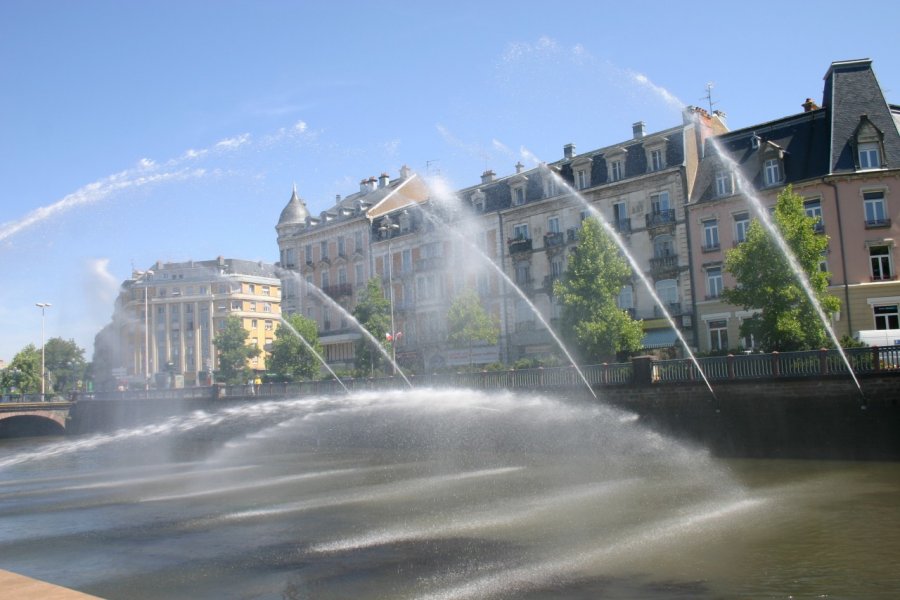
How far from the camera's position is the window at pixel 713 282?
189 feet

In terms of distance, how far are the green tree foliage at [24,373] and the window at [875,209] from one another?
133 metres

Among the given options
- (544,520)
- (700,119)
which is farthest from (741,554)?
(700,119)

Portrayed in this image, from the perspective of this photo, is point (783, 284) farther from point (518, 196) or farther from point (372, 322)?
point (372, 322)

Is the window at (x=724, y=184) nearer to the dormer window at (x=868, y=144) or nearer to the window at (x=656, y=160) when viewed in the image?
the window at (x=656, y=160)

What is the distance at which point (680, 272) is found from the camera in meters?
59.6

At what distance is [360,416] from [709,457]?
24.8 metres

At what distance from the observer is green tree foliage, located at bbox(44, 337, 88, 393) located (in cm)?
17238

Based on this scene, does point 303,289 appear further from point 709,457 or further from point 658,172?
point 709,457

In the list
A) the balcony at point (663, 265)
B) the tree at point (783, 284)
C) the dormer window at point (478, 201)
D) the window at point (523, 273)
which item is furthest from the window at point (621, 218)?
the tree at point (783, 284)

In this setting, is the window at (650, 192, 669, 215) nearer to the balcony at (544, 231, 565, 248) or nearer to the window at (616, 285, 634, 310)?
the window at (616, 285, 634, 310)

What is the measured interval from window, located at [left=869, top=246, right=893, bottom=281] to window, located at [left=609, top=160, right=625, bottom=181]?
2001cm

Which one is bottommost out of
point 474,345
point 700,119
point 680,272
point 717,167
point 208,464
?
point 208,464

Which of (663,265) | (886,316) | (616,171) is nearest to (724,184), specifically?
(663,265)

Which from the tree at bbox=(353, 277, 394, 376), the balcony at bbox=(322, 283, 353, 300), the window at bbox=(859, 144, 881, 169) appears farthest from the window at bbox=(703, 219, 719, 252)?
the balcony at bbox=(322, 283, 353, 300)
